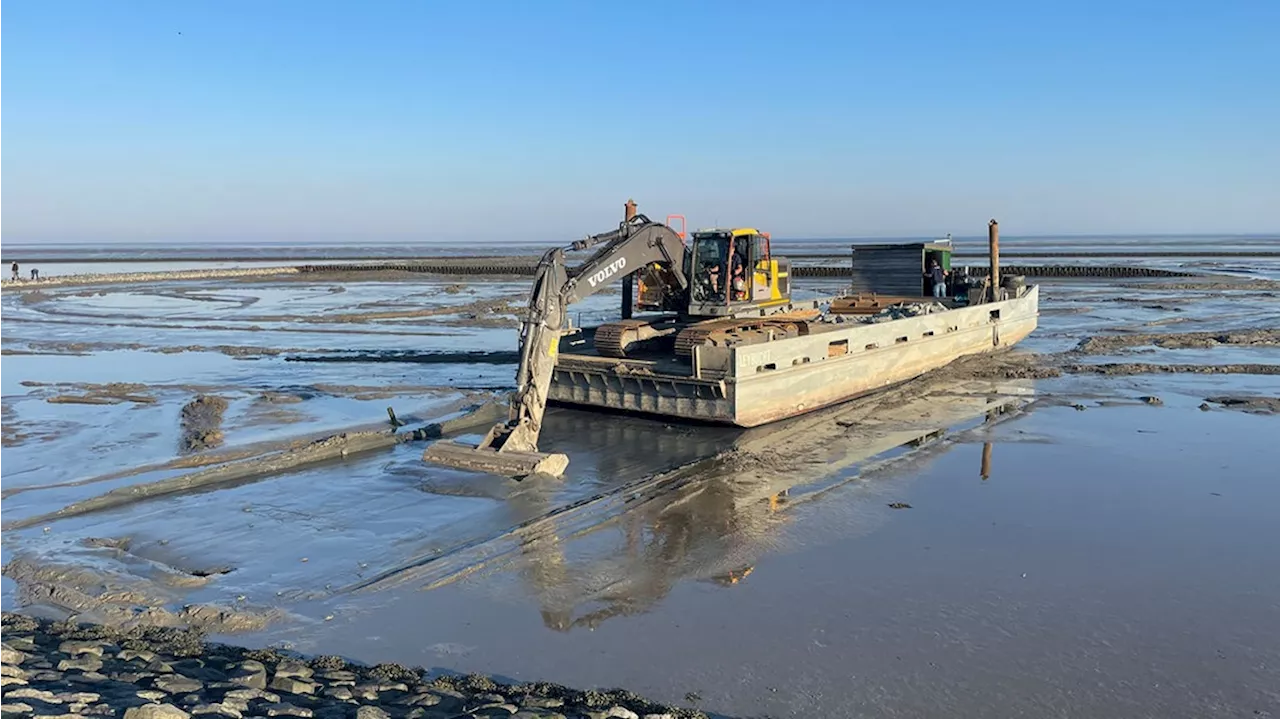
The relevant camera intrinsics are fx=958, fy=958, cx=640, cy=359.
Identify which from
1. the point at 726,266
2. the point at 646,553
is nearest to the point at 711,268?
the point at 726,266

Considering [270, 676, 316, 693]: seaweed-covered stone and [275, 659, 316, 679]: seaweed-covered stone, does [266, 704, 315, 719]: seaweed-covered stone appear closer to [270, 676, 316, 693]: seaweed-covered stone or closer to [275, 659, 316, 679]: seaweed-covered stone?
[270, 676, 316, 693]: seaweed-covered stone

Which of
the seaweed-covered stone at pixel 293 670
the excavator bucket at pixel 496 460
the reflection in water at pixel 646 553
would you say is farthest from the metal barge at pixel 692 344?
the seaweed-covered stone at pixel 293 670

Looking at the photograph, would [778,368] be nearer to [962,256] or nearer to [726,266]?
[726,266]

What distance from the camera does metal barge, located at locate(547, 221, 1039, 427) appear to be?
1343 cm

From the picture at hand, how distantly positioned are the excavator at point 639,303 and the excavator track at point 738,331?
0.02m

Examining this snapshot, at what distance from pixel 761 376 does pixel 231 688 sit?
364 inches

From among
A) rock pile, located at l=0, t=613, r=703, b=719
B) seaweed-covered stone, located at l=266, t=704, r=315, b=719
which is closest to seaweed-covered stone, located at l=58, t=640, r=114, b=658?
rock pile, located at l=0, t=613, r=703, b=719

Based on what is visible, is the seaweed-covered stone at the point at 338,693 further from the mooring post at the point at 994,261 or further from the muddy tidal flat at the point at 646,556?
the mooring post at the point at 994,261

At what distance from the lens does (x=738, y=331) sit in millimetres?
14812

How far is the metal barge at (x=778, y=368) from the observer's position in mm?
13430

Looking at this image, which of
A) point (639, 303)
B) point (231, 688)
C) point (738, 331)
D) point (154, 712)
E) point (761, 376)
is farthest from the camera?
point (639, 303)

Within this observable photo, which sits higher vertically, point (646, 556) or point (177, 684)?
point (177, 684)

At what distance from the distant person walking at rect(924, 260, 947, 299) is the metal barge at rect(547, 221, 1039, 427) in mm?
2043

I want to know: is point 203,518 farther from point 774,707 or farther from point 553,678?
point 774,707
